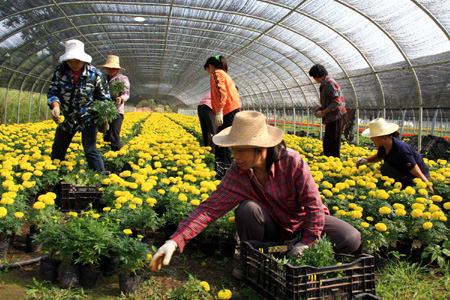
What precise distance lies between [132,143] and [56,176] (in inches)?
84.3

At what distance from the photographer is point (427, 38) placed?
8469mm

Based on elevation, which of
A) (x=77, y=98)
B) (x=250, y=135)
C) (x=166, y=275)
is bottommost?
(x=166, y=275)

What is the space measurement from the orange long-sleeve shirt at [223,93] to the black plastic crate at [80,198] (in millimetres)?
2629

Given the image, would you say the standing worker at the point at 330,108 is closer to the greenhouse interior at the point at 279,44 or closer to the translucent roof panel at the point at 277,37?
the greenhouse interior at the point at 279,44

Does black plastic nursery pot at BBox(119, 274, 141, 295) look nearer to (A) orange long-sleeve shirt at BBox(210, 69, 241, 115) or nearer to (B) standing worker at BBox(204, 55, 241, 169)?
(B) standing worker at BBox(204, 55, 241, 169)

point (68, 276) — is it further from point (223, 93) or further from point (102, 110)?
point (223, 93)

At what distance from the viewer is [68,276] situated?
2.57 meters

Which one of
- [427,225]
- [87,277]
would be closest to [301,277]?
Result: [87,277]

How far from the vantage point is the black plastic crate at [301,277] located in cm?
217

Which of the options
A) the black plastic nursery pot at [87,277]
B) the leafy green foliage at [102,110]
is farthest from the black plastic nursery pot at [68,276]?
the leafy green foliage at [102,110]

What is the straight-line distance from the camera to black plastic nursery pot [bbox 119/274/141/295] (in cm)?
254

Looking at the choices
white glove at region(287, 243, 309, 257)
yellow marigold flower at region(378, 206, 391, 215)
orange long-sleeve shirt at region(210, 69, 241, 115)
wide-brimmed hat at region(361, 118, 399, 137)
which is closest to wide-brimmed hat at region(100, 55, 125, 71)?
orange long-sleeve shirt at region(210, 69, 241, 115)

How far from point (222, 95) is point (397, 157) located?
2723mm

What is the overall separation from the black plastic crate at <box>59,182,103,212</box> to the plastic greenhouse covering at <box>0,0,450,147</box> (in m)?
6.97
